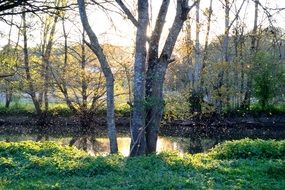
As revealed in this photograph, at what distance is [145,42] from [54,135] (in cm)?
1625

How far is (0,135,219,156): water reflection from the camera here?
23.8 m

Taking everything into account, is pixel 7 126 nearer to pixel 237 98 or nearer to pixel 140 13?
pixel 237 98

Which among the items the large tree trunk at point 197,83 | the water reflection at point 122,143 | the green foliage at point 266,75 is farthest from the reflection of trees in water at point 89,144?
the green foliage at point 266,75

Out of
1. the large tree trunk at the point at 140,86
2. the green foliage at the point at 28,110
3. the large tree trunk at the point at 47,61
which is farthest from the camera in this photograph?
the green foliage at the point at 28,110

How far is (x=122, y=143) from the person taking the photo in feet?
85.2

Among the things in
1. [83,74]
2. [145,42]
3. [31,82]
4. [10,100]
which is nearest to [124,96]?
[83,74]

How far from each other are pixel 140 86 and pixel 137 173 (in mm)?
4596

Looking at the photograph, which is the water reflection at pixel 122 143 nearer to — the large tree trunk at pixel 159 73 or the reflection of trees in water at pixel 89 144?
the reflection of trees in water at pixel 89 144

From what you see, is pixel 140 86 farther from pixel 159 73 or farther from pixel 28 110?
pixel 28 110

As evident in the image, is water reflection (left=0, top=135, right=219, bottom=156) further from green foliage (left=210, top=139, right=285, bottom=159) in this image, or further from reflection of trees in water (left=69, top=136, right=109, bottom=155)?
green foliage (left=210, top=139, right=285, bottom=159)

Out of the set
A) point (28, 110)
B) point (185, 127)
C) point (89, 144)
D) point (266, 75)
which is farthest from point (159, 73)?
point (28, 110)

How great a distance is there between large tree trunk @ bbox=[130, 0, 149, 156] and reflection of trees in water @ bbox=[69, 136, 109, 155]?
28.3 ft

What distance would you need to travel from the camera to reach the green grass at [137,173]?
9.07 metres

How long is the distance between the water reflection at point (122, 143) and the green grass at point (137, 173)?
10.7m
